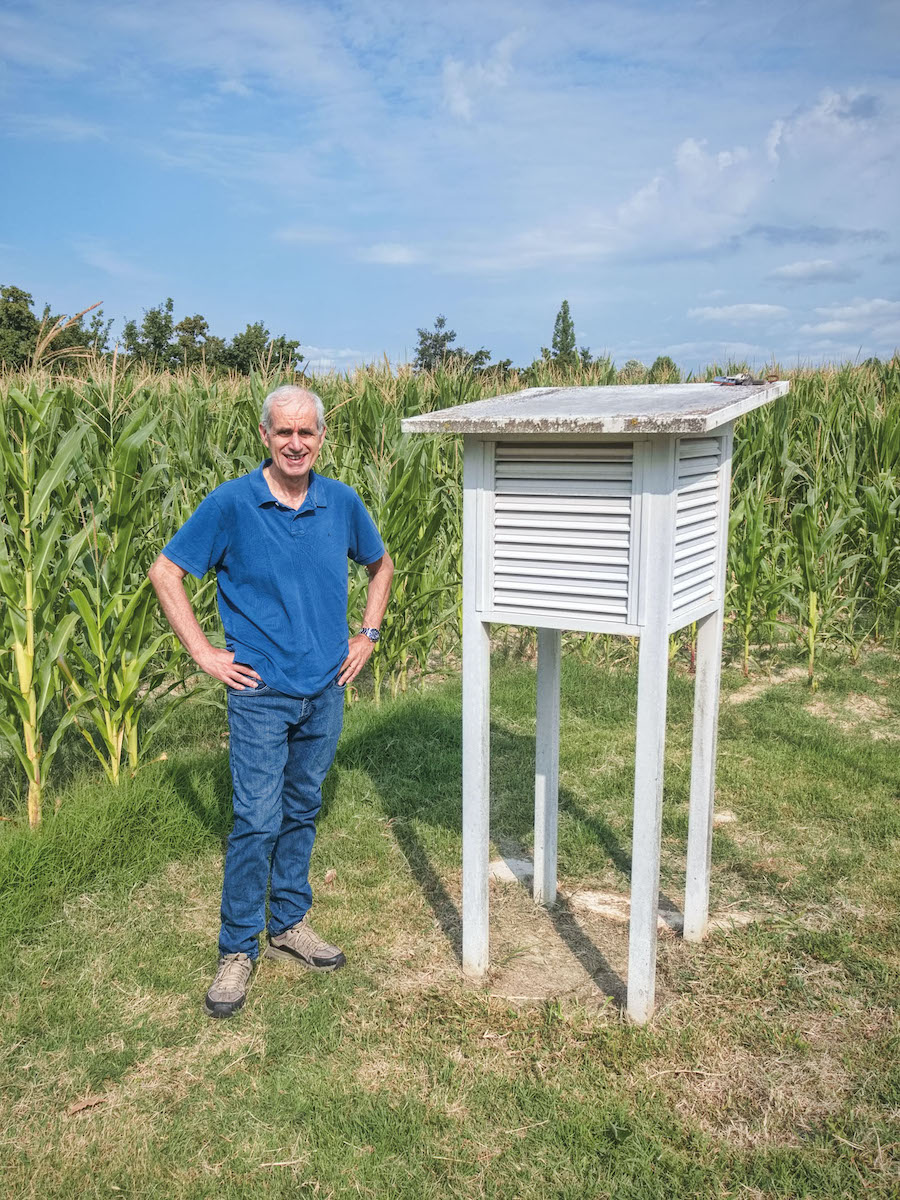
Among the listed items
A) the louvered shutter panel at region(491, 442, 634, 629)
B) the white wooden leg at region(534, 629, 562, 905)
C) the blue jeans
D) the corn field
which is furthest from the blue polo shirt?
the corn field

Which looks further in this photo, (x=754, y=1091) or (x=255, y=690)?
(x=255, y=690)

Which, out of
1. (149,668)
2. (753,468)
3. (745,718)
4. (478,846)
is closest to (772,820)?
(745,718)

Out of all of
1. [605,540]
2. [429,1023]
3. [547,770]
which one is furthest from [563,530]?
[429,1023]

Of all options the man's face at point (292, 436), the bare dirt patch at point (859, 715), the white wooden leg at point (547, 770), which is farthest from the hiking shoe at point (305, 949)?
→ the bare dirt patch at point (859, 715)

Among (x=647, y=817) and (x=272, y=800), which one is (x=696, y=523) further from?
(x=272, y=800)

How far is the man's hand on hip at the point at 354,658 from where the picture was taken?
10.8 ft

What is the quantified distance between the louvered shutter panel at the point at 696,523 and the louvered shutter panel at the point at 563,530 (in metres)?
0.19

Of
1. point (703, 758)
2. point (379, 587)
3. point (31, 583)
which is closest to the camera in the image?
point (703, 758)

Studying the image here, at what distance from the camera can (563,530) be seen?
294 cm

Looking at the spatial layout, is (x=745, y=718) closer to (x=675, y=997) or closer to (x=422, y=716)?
(x=422, y=716)

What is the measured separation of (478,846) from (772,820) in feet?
6.71

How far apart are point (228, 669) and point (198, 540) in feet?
1.41

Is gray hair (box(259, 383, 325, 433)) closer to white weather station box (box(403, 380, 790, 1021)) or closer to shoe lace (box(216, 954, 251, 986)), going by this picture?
white weather station box (box(403, 380, 790, 1021))

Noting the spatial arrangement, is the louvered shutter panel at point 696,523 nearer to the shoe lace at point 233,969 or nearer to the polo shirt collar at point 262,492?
the polo shirt collar at point 262,492
